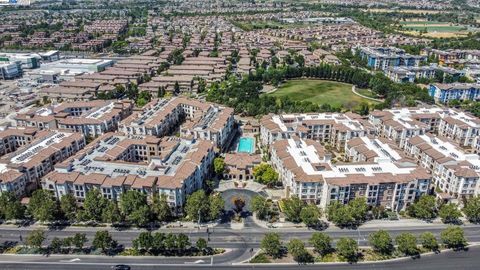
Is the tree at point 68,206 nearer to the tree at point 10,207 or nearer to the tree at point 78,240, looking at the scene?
the tree at point 10,207

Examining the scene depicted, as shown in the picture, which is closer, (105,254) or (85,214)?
(105,254)

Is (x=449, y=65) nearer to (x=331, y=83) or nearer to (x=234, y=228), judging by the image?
(x=331, y=83)

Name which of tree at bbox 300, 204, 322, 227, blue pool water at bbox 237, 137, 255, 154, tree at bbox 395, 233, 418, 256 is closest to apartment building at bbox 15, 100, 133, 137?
blue pool water at bbox 237, 137, 255, 154

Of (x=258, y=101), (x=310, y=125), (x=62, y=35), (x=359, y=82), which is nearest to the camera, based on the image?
(x=310, y=125)

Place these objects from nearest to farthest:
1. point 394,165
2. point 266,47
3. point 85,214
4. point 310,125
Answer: point 85,214
point 394,165
point 310,125
point 266,47

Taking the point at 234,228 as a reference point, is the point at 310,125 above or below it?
above

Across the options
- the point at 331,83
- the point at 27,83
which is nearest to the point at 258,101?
the point at 331,83

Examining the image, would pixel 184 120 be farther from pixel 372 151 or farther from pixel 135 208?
pixel 372 151
